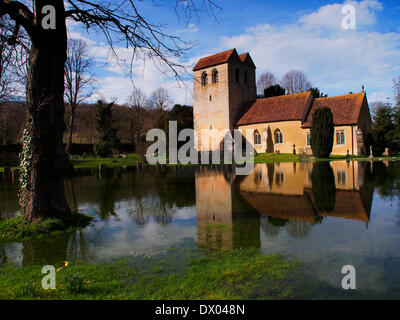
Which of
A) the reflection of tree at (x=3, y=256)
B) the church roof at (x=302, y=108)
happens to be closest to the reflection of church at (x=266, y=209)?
the reflection of tree at (x=3, y=256)

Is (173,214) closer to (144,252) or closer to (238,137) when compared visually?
(144,252)

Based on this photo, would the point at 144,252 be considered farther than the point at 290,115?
No

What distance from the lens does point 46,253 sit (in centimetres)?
493

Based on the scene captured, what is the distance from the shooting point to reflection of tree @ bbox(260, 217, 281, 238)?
545 centimetres

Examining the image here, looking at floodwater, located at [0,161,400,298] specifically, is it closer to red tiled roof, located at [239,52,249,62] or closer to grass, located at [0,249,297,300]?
grass, located at [0,249,297,300]

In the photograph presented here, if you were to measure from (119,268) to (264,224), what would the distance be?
3.32 meters

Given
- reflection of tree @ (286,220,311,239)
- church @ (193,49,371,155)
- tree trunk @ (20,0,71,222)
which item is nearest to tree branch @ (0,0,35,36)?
tree trunk @ (20,0,71,222)

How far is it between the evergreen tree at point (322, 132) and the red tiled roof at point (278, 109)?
19.2 feet

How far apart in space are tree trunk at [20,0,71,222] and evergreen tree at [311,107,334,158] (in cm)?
2504

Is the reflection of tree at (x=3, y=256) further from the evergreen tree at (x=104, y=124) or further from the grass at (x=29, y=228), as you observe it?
the evergreen tree at (x=104, y=124)
